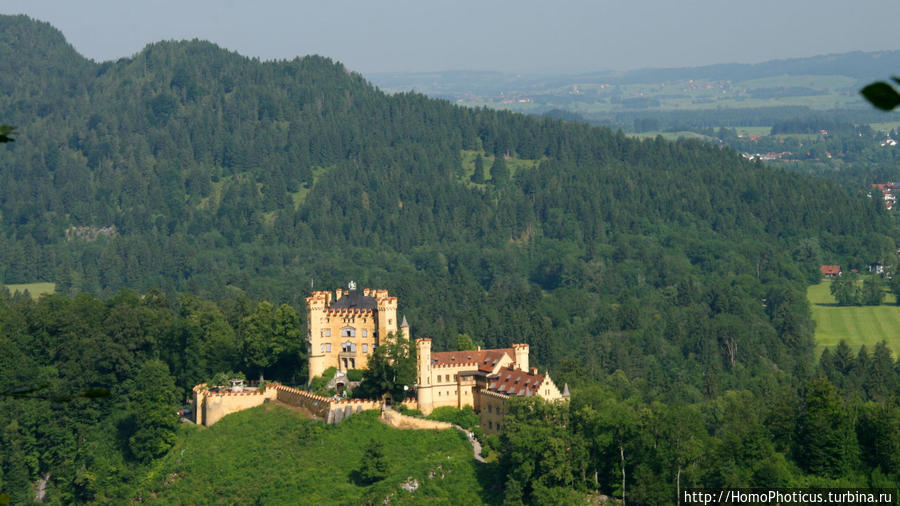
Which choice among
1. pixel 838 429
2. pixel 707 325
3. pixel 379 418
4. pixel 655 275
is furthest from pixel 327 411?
pixel 655 275

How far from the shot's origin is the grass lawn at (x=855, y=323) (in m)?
152

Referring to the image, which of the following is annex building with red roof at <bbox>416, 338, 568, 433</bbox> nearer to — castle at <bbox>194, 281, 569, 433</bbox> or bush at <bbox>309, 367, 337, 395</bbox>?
castle at <bbox>194, 281, 569, 433</bbox>

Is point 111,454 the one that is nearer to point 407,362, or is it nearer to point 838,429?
point 407,362

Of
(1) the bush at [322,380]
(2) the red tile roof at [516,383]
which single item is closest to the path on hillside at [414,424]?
(2) the red tile roof at [516,383]

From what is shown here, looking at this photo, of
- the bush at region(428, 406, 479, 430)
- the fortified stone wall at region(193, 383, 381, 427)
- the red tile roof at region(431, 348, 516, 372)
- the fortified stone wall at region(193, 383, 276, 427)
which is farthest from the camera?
the fortified stone wall at region(193, 383, 276, 427)

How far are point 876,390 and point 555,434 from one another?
165ft

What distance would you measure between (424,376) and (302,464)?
9308 mm

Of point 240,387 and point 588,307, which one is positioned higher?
point 240,387

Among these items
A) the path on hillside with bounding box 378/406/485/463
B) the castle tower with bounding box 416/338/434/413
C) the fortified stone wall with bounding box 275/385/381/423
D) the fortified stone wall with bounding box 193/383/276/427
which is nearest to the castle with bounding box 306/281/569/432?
the castle tower with bounding box 416/338/434/413

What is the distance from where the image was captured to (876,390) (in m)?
113

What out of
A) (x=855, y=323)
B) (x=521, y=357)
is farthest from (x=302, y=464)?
(x=855, y=323)

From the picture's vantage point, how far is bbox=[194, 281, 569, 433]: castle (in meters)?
79.4

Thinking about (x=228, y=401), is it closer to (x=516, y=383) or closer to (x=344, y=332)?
(x=344, y=332)

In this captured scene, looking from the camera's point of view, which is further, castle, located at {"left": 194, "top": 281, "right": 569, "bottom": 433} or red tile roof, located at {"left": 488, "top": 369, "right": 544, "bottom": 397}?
castle, located at {"left": 194, "top": 281, "right": 569, "bottom": 433}
